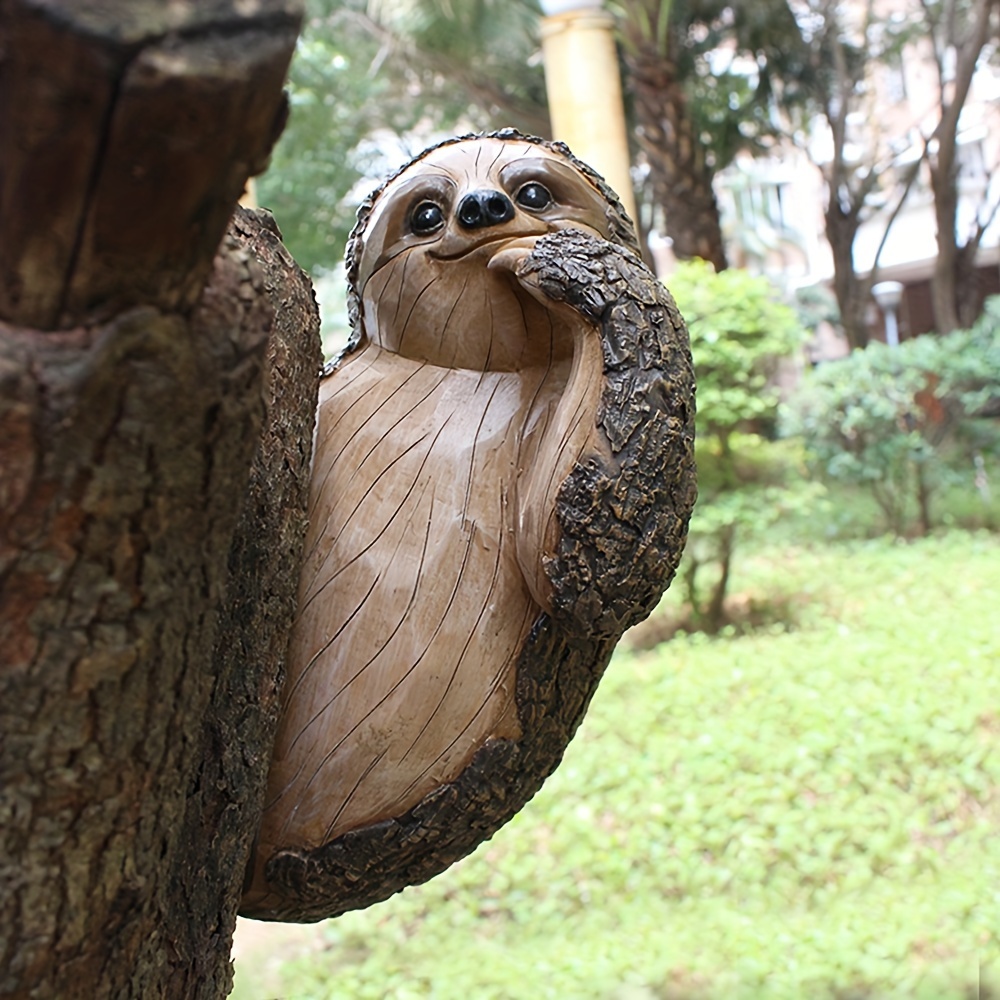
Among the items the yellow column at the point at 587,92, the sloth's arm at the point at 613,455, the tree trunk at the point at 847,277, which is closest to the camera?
the sloth's arm at the point at 613,455

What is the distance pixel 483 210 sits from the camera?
93 centimetres

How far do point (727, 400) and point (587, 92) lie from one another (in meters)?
1.57

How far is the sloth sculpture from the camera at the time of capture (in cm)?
85

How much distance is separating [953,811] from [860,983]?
2.74 ft

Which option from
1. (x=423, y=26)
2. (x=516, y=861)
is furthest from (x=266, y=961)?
(x=423, y=26)

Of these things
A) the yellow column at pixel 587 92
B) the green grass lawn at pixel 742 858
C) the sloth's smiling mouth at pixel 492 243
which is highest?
the yellow column at pixel 587 92

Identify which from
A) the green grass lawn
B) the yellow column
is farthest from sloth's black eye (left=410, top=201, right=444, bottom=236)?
the yellow column

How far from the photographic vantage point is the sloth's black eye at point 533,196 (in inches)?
38.1

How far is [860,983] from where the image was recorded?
2426 mm

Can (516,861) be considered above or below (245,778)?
below

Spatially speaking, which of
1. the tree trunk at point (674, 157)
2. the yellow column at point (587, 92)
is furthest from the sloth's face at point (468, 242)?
the tree trunk at point (674, 157)

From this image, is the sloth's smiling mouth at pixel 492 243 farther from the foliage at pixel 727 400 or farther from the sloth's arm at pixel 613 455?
the foliage at pixel 727 400

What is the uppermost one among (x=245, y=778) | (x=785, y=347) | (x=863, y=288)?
(x=863, y=288)

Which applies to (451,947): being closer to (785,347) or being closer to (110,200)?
(110,200)
